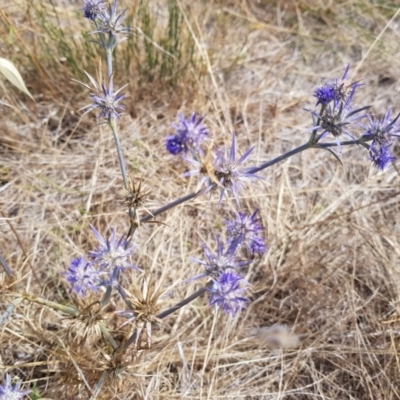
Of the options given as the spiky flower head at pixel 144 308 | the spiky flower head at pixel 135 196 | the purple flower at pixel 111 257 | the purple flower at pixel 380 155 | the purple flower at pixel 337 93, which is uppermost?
the purple flower at pixel 337 93

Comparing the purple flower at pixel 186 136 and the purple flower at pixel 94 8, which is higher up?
the purple flower at pixel 94 8

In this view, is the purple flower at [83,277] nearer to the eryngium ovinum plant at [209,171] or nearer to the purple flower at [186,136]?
the eryngium ovinum plant at [209,171]

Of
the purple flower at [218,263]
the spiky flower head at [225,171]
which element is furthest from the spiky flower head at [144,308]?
the spiky flower head at [225,171]

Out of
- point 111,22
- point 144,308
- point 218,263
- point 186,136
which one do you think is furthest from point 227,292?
point 111,22

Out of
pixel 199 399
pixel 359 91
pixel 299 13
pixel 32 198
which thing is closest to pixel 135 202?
pixel 199 399

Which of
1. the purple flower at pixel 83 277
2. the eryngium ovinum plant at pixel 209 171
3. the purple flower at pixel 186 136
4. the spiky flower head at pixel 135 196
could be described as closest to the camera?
Result: the purple flower at pixel 186 136
